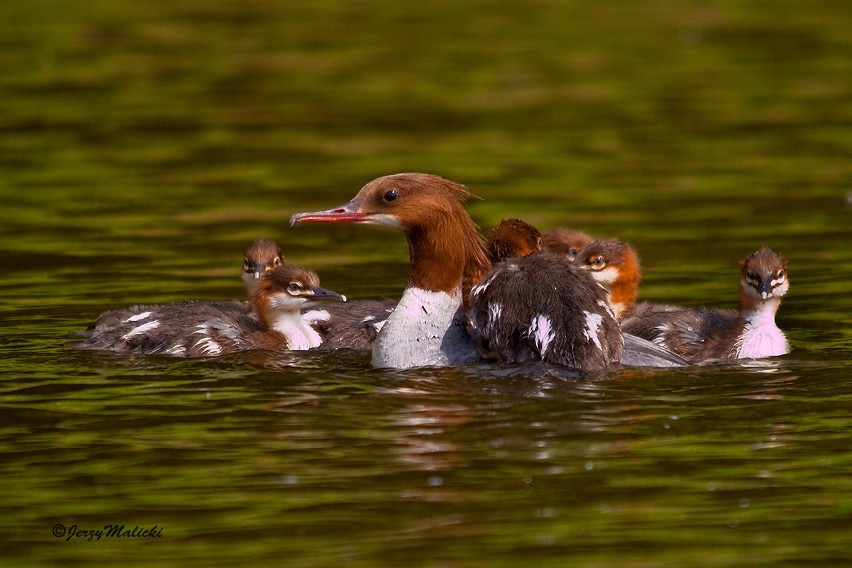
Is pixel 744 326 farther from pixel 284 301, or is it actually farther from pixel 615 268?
pixel 284 301

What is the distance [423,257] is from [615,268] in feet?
4.62

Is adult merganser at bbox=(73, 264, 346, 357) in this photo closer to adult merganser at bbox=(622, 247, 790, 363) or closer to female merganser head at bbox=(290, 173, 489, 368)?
female merganser head at bbox=(290, 173, 489, 368)

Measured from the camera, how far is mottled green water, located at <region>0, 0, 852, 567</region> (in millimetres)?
6773

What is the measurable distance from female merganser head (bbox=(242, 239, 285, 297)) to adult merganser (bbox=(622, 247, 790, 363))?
2198 mm

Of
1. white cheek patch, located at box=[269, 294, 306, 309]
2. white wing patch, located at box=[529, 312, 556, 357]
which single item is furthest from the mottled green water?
white cheek patch, located at box=[269, 294, 306, 309]

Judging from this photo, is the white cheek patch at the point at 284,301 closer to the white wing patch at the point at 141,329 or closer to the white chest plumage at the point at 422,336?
the white wing patch at the point at 141,329

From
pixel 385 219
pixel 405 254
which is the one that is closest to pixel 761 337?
pixel 385 219

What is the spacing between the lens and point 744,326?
9.52 m

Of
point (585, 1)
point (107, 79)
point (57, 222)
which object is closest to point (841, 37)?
point (585, 1)

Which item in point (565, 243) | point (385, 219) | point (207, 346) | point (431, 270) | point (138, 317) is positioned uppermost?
point (385, 219)

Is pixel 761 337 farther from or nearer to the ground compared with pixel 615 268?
nearer to the ground

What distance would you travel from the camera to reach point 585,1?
24.9 metres

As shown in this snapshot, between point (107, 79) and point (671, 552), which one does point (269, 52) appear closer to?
point (107, 79)

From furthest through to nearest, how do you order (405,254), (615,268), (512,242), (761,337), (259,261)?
(405,254)
(259,261)
(615,268)
(512,242)
(761,337)
